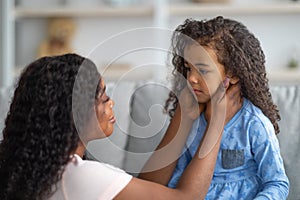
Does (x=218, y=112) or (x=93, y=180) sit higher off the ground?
(x=218, y=112)

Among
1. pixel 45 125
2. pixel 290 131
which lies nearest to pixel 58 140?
pixel 45 125

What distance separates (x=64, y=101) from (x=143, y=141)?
0.63 m

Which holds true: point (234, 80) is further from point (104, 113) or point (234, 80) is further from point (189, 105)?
point (104, 113)

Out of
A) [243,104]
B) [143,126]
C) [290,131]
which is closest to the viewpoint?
[243,104]

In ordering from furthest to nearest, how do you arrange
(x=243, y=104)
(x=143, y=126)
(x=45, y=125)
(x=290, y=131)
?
(x=143, y=126) < (x=290, y=131) < (x=243, y=104) < (x=45, y=125)

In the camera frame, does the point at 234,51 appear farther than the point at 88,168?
Yes

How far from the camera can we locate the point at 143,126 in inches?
80.3

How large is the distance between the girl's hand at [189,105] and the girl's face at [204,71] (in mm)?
57

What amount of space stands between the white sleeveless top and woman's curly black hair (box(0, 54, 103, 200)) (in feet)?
0.08

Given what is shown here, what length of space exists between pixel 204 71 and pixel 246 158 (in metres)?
0.26

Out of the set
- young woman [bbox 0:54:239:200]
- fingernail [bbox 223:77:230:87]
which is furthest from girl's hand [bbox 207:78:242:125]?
young woman [bbox 0:54:239:200]

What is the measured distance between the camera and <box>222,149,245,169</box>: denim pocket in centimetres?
163

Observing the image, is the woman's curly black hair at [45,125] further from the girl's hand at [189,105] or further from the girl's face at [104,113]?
the girl's hand at [189,105]

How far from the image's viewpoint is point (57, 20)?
13.6 ft
